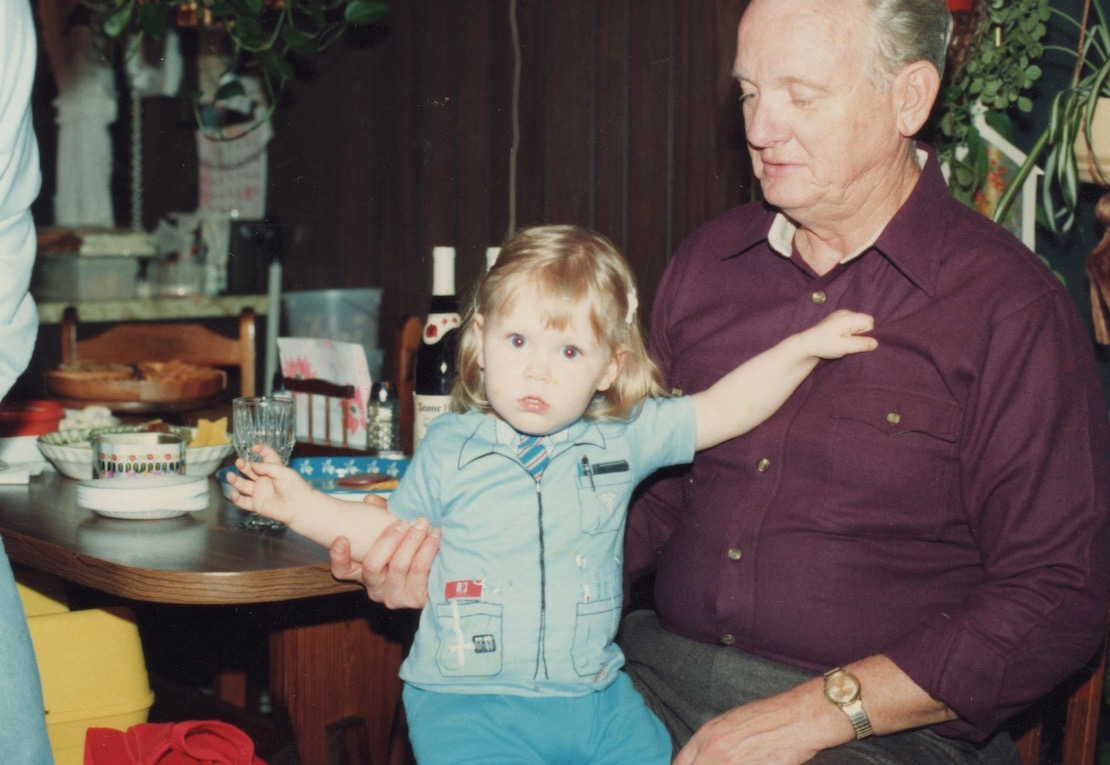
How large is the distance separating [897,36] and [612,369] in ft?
2.02

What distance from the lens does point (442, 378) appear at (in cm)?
218

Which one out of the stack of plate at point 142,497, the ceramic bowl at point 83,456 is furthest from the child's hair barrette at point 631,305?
the ceramic bowl at point 83,456

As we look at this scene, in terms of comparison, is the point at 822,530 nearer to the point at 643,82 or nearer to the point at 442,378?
the point at 442,378

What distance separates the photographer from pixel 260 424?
1.88 m

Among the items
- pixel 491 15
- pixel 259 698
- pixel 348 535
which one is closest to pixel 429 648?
pixel 348 535

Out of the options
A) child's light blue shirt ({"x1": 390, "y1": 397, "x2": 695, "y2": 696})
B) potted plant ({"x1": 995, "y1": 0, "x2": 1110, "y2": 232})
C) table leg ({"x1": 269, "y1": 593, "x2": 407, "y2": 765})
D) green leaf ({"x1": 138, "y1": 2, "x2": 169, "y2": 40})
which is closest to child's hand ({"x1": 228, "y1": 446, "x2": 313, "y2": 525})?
child's light blue shirt ({"x1": 390, "y1": 397, "x2": 695, "y2": 696})

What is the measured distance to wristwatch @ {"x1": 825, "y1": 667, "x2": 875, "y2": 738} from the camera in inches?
60.4

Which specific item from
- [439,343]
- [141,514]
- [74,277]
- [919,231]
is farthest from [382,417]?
[74,277]

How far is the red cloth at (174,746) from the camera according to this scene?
1.65m

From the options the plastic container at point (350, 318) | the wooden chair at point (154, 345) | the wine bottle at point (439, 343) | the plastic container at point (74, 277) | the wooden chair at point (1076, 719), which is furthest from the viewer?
the plastic container at point (74, 277)

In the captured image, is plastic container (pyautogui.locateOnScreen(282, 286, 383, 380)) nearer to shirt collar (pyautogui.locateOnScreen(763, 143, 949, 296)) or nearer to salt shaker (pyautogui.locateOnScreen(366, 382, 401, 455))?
salt shaker (pyautogui.locateOnScreen(366, 382, 401, 455))

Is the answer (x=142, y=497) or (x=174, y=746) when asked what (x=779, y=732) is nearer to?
(x=174, y=746)

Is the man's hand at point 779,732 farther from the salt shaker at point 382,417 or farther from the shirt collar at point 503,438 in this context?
the salt shaker at point 382,417

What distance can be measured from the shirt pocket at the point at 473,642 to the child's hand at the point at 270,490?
26 centimetres
